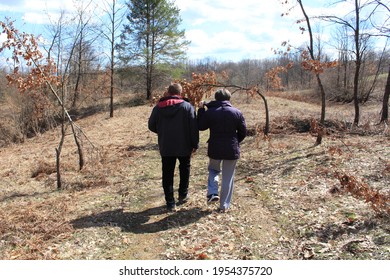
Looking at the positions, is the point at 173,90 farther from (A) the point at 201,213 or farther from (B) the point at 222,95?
(A) the point at 201,213

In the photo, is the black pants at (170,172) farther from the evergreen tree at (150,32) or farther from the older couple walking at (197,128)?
the evergreen tree at (150,32)

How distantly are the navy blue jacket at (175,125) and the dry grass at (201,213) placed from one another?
1.16m

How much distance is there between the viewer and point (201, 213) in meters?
5.50

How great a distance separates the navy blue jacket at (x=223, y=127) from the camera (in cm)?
505

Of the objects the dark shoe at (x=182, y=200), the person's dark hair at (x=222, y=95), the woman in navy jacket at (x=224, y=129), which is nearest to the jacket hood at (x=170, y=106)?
the woman in navy jacket at (x=224, y=129)

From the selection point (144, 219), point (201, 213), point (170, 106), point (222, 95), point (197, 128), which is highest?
point (222, 95)

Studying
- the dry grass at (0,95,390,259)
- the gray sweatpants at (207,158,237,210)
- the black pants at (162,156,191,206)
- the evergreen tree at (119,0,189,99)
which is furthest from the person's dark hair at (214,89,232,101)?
the evergreen tree at (119,0,189,99)

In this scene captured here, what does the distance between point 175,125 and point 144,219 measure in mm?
1665

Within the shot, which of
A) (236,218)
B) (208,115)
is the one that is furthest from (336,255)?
(208,115)

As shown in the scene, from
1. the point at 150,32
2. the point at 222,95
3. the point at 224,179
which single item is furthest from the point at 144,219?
the point at 150,32

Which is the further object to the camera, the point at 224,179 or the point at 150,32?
the point at 150,32

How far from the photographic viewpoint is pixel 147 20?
2658cm
